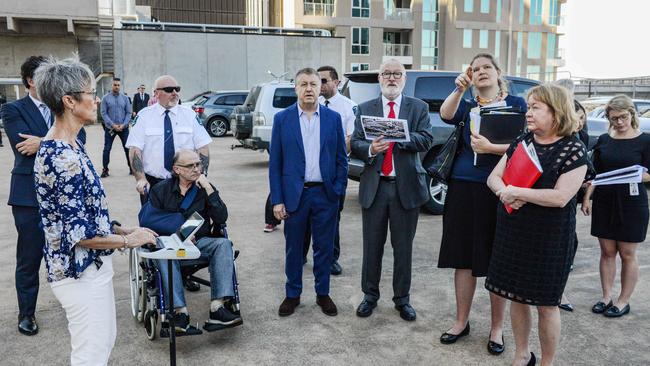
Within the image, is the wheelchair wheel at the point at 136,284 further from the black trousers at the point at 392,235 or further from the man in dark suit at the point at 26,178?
the black trousers at the point at 392,235

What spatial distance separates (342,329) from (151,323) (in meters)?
1.37

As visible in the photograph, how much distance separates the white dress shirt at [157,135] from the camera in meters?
4.55

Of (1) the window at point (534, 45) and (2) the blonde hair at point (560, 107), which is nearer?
(2) the blonde hair at point (560, 107)

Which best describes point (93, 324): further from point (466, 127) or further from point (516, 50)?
point (516, 50)

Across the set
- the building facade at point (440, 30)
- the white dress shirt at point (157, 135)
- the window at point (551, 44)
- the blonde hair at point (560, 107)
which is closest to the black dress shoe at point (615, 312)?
the blonde hair at point (560, 107)

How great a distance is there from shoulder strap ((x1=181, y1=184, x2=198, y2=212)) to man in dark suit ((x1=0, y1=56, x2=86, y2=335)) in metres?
0.83

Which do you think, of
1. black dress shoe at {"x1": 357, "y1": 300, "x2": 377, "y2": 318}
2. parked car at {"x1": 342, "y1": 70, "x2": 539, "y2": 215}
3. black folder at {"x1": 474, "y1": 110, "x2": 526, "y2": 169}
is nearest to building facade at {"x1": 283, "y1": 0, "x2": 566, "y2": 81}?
parked car at {"x1": 342, "y1": 70, "x2": 539, "y2": 215}

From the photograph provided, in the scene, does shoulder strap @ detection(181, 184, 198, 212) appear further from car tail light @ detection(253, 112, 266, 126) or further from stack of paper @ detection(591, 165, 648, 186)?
car tail light @ detection(253, 112, 266, 126)

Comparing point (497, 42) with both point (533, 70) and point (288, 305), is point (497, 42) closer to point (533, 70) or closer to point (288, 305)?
point (533, 70)

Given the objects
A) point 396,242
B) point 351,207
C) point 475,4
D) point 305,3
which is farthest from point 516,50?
point 396,242

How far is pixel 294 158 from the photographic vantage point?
4.23 m

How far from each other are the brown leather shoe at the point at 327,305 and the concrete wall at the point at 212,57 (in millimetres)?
24975

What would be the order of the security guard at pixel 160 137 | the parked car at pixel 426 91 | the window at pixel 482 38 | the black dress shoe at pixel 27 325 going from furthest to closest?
the window at pixel 482 38, the parked car at pixel 426 91, the security guard at pixel 160 137, the black dress shoe at pixel 27 325

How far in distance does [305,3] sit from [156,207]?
3679 centimetres
